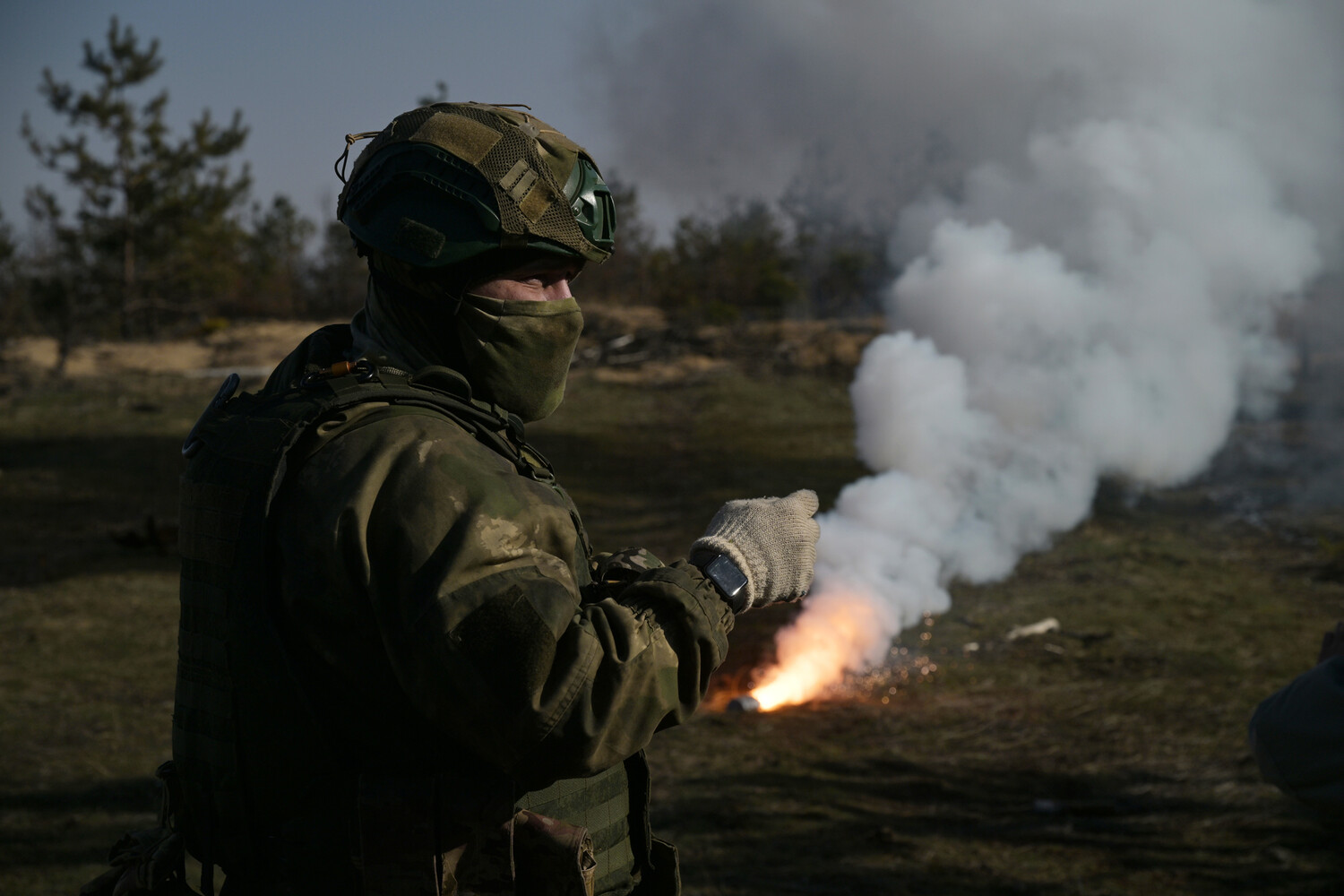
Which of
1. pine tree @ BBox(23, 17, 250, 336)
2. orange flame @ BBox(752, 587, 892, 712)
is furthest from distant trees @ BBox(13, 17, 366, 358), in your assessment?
orange flame @ BBox(752, 587, 892, 712)

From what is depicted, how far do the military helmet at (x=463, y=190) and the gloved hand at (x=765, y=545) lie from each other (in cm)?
67

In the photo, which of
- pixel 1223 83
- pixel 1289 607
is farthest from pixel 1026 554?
pixel 1223 83

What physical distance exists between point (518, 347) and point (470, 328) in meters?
0.11

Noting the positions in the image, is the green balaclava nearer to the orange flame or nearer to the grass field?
the grass field

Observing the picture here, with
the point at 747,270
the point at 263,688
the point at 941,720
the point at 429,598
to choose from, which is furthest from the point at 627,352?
the point at 429,598

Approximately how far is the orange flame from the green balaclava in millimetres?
5686

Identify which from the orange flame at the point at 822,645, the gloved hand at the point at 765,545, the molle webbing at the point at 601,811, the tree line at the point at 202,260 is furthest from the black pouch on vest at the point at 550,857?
the tree line at the point at 202,260

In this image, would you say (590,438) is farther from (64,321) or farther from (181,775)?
(181,775)

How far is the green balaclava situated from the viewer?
221 centimetres

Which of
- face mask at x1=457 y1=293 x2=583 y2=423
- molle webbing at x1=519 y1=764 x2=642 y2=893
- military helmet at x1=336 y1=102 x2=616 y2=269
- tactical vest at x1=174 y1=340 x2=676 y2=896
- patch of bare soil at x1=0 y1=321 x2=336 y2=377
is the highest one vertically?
military helmet at x1=336 y1=102 x2=616 y2=269

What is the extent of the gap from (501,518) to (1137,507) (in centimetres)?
1368

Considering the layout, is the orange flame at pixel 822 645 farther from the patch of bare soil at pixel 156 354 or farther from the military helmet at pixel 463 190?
the patch of bare soil at pixel 156 354

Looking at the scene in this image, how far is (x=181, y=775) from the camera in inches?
80.4

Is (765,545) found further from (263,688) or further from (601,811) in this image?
(263,688)
